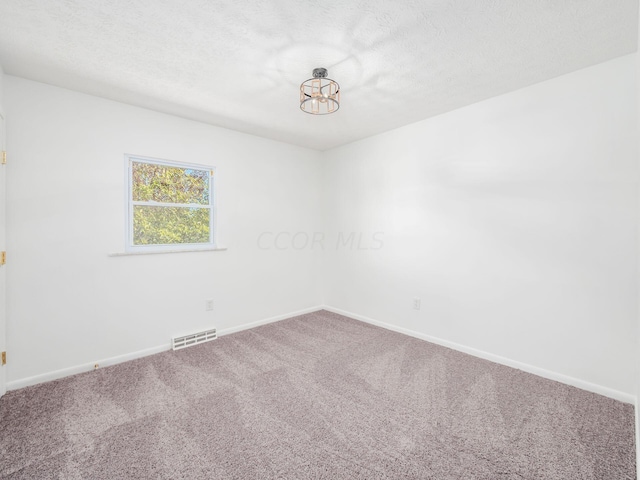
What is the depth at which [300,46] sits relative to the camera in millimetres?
1906

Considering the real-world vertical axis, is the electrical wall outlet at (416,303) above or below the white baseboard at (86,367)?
above

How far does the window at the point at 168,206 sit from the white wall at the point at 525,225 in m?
2.08

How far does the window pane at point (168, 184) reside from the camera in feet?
9.56

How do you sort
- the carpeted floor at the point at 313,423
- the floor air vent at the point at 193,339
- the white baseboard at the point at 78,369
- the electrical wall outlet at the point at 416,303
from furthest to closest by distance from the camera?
the electrical wall outlet at the point at 416,303 < the floor air vent at the point at 193,339 < the white baseboard at the point at 78,369 < the carpeted floor at the point at 313,423

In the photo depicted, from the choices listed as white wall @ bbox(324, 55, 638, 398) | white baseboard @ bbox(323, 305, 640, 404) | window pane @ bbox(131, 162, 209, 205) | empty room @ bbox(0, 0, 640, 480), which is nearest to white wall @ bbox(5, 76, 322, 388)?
empty room @ bbox(0, 0, 640, 480)

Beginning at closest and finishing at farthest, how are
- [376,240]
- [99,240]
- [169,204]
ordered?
[99,240] → [169,204] → [376,240]

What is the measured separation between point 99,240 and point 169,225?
25.2 inches

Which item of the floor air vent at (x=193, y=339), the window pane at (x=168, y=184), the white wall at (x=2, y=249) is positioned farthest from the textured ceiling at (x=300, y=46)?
the floor air vent at (x=193, y=339)

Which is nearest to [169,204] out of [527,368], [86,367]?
[86,367]

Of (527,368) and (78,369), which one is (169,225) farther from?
(527,368)

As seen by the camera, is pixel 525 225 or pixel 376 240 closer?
pixel 525 225

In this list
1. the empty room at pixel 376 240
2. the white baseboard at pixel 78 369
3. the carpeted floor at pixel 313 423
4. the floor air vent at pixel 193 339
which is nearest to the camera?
the carpeted floor at pixel 313 423

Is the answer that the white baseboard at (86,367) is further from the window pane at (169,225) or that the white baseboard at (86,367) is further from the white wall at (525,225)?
the white wall at (525,225)

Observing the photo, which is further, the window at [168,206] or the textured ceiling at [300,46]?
the window at [168,206]
